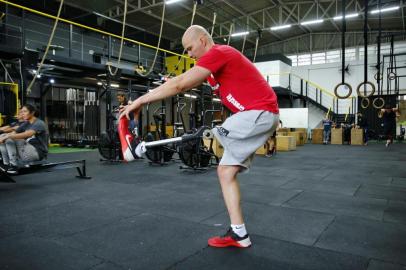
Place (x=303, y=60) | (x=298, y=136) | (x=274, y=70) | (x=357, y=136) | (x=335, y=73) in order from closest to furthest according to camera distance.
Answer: (x=298, y=136) < (x=357, y=136) < (x=274, y=70) < (x=335, y=73) < (x=303, y=60)

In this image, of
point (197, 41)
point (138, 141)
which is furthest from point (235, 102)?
point (138, 141)

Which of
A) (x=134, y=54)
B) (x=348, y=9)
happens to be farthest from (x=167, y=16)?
(x=348, y=9)

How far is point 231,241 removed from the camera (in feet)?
6.04

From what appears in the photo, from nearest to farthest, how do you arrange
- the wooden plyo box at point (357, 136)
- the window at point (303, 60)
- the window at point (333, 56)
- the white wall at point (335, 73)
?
1. the wooden plyo box at point (357, 136)
2. the white wall at point (335, 73)
3. the window at point (333, 56)
4. the window at point (303, 60)

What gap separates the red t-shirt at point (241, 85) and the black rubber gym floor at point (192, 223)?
84 centimetres

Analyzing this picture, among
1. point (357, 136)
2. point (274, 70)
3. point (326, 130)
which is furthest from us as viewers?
point (274, 70)

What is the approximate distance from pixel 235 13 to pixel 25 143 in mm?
13004

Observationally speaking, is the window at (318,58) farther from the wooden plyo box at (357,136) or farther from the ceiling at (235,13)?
the wooden plyo box at (357,136)

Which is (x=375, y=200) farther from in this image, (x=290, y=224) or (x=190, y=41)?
(x=190, y=41)

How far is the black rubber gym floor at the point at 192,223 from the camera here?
166 cm

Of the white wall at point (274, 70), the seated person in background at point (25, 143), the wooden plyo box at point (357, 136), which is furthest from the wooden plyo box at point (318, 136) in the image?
the seated person in background at point (25, 143)

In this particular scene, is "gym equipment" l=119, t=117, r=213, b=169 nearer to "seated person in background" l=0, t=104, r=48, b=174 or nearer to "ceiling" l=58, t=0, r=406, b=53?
"seated person in background" l=0, t=104, r=48, b=174

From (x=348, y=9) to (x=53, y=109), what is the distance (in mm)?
12888

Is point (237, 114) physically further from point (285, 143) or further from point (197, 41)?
point (285, 143)
